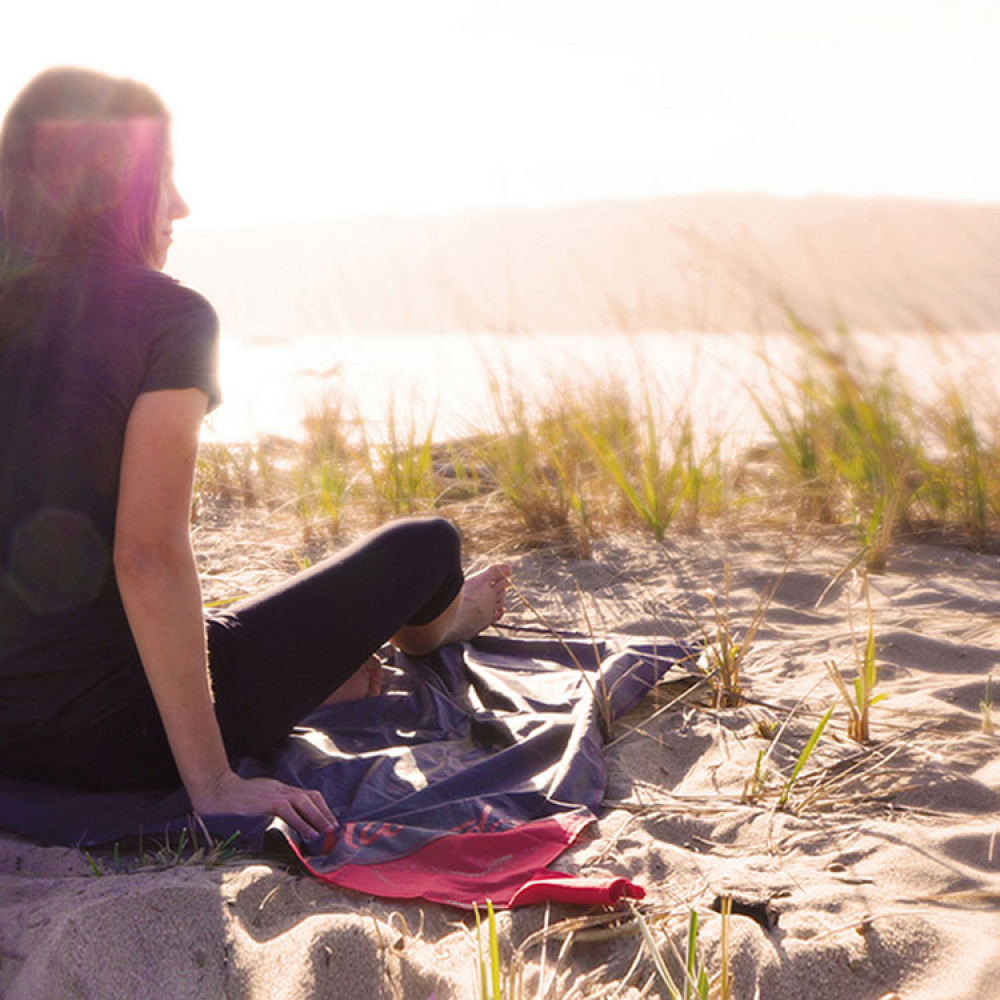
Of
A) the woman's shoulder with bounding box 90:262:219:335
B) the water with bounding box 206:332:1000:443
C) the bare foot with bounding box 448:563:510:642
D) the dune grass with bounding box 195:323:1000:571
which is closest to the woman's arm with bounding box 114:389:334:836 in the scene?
the woman's shoulder with bounding box 90:262:219:335

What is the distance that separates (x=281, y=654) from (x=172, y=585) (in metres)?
0.41

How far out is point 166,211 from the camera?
1.59 meters

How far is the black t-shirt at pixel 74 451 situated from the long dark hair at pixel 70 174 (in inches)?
1.7

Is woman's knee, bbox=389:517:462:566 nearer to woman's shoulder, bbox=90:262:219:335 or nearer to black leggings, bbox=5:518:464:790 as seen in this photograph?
black leggings, bbox=5:518:464:790

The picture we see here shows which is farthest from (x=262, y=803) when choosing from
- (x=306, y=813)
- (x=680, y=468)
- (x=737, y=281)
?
(x=680, y=468)

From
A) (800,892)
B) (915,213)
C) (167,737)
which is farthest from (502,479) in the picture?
(800,892)

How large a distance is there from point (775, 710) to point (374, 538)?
0.88 metres

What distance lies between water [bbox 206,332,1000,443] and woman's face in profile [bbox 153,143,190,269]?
6.54ft

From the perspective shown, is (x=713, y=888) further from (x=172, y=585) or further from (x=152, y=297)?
(x=152, y=297)

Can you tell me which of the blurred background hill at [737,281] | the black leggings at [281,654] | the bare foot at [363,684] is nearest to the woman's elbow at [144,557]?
the black leggings at [281,654]

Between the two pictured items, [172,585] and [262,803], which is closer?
[172,585]

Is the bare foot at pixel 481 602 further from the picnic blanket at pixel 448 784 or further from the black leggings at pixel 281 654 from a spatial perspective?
the black leggings at pixel 281 654

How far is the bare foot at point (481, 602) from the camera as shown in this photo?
8.36 feet

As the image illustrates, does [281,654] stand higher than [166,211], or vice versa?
[166,211]
